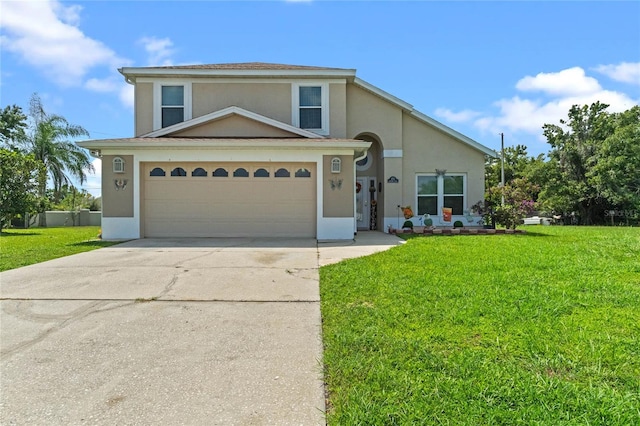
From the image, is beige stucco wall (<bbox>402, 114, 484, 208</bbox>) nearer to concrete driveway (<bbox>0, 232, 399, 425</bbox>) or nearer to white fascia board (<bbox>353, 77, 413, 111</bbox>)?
white fascia board (<bbox>353, 77, 413, 111</bbox>)

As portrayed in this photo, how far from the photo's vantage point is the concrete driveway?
235 centimetres

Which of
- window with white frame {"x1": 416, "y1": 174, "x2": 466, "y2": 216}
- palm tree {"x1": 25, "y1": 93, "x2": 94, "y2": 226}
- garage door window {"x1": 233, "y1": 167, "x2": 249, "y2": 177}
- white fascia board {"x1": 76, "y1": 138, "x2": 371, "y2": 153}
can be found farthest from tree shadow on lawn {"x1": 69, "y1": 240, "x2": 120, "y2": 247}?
palm tree {"x1": 25, "y1": 93, "x2": 94, "y2": 226}

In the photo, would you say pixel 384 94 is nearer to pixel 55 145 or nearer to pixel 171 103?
pixel 171 103

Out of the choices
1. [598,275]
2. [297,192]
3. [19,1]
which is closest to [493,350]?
[598,275]

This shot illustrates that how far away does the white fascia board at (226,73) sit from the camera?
1329 cm

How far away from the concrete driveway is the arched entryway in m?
9.03

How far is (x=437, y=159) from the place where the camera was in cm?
1440

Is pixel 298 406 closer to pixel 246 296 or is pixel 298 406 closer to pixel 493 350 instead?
pixel 493 350

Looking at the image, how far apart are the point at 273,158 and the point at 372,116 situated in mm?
5153

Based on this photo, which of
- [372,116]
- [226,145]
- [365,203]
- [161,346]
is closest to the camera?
[161,346]

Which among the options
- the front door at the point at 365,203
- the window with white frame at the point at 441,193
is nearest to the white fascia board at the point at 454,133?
the window with white frame at the point at 441,193

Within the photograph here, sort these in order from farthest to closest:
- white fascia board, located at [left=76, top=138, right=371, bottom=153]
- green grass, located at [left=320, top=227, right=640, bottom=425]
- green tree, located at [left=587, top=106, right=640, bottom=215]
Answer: green tree, located at [left=587, top=106, right=640, bottom=215]
white fascia board, located at [left=76, top=138, right=371, bottom=153]
green grass, located at [left=320, top=227, right=640, bottom=425]

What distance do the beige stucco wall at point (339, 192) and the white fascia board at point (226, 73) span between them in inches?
161

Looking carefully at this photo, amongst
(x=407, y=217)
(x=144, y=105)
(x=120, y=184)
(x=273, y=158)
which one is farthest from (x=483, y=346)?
(x=144, y=105)
